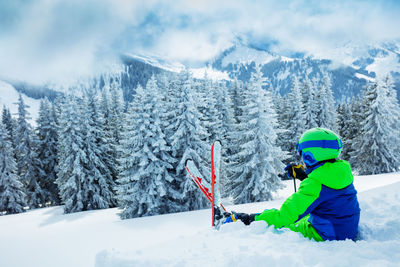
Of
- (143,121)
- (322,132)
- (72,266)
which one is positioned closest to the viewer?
(322,132)

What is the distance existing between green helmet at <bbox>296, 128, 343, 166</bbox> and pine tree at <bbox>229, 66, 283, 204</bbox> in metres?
14.7

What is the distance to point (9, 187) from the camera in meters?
26.6

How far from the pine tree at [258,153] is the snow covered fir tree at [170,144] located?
7cm

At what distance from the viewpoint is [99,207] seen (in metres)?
23.8

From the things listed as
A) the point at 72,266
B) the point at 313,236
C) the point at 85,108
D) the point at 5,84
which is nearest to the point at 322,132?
the point at 313,236

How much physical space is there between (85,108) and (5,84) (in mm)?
219061

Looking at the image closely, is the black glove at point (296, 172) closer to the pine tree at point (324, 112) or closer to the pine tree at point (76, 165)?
the pine tree at point (76, 165)

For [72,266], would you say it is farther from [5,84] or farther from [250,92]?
[5,84]

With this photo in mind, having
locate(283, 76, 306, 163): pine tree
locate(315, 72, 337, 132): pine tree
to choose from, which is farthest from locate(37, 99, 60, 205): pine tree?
locate(315, 72, 337, 132): pine tree

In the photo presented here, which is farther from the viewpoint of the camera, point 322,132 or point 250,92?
point 250,92

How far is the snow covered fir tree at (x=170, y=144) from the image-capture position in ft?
57.6

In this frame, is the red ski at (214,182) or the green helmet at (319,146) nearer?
the green helmet at (319,146)

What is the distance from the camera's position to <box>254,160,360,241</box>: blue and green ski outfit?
291 centimetres

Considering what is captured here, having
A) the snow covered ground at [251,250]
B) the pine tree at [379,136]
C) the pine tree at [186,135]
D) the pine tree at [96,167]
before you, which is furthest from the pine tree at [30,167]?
the pine tree at [379,136]
